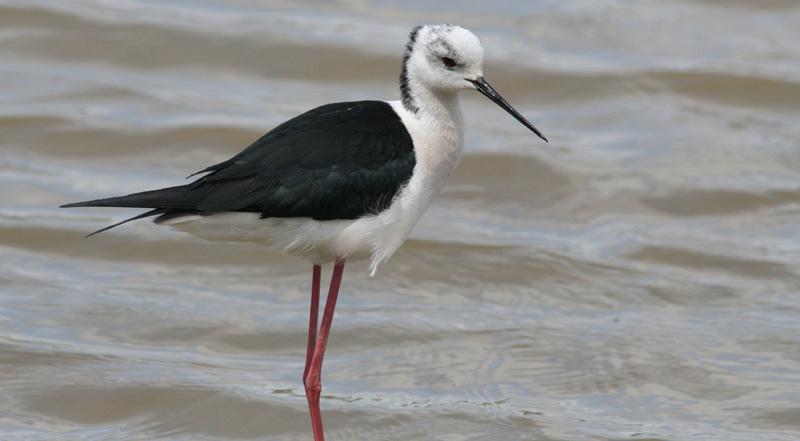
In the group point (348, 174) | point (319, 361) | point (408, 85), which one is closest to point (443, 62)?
point (408, 85)

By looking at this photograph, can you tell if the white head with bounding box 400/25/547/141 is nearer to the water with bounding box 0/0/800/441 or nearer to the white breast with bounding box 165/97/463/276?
the white breast with bounding box 165/97/463/276

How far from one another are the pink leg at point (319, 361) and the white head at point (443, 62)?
2.60ft

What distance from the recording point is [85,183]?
30.2 feet

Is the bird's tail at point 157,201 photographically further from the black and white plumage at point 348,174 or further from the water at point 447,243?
the water at point 447,243

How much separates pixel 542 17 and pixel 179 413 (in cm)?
643

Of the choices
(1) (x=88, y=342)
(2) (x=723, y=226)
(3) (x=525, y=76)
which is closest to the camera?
(1) (x=88, y=342)

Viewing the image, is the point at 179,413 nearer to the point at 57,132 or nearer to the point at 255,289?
the point at 255,289

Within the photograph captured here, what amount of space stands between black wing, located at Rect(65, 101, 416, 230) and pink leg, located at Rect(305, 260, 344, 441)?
518mm

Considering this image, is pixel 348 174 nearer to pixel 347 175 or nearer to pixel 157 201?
pixel 347 175

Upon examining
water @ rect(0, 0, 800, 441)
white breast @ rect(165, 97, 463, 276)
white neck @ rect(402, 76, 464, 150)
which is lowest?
water @ rect(0, 0, 800, 441)

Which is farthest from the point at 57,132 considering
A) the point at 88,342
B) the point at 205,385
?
the point at 205,385

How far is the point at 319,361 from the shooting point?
242 inches

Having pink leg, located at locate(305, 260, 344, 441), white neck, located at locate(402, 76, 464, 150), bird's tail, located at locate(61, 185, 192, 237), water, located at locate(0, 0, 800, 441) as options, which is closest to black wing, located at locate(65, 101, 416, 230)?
bird's tail, located at locate(61, 185, 192, 237)

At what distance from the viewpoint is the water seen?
22.0 feet
